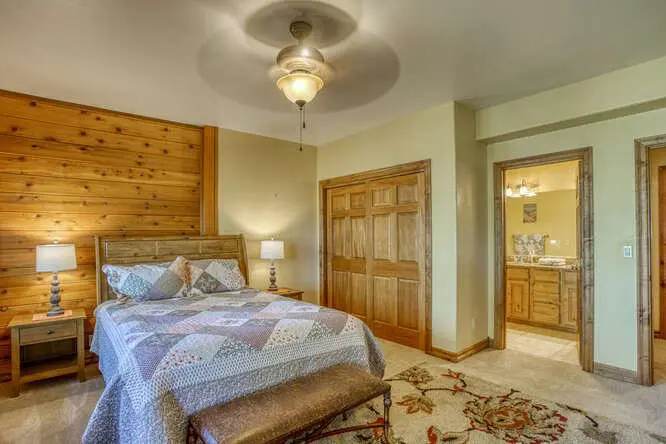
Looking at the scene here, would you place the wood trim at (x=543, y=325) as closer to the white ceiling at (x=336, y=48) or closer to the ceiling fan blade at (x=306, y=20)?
the white ceiling at (x=336, y=48)

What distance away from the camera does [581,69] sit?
2807 millimetres

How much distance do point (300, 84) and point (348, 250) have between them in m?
2.76

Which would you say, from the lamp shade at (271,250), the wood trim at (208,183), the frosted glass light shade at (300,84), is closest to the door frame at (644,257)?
the frosted glass light shade at (300,84)

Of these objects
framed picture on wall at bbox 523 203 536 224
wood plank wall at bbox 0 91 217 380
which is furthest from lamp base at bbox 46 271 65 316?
framed picture on wall at bbox 523 203 536 224

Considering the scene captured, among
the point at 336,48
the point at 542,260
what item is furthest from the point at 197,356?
the point at 542,260

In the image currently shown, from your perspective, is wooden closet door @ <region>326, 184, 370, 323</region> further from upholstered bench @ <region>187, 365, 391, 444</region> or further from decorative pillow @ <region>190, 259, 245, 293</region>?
upholstered bench @ <region>187, 365, 391, 444</region>

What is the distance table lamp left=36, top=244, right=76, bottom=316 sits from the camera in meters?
2.94

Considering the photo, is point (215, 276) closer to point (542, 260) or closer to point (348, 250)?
point (348, 250)

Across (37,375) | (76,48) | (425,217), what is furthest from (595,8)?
(37,375)

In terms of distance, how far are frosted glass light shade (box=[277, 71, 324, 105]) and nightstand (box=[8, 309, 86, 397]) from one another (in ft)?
8.61

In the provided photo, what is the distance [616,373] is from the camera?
10.0ft

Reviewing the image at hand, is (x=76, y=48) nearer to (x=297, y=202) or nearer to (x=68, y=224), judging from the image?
(x=68, y=224)

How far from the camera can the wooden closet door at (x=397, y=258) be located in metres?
3.85

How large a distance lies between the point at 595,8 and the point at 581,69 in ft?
2.95
